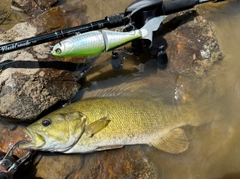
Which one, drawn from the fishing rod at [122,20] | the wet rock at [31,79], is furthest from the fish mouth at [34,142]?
the fishing rod at [122,20]

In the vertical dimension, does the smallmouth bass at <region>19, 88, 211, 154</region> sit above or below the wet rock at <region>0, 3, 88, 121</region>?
below

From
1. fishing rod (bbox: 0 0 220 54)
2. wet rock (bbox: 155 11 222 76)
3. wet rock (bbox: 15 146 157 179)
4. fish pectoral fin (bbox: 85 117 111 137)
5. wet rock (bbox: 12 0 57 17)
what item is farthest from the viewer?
wet rock (bbox: 12 0 57 17)

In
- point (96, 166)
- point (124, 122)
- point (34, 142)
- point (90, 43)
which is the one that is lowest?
point (96, 166)

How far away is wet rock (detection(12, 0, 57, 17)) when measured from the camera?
4.53m

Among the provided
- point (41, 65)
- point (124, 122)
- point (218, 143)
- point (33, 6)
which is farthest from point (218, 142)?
point (33, 6)

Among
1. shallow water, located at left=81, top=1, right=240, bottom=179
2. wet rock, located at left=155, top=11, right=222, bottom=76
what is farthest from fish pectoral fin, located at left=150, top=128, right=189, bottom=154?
wet rock, located at left=155, top=11, right=222, bottom=76

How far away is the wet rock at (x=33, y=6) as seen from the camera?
4.53 meters

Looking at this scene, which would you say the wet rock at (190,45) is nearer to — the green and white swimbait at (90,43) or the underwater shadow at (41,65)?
the green and white swimbait at (90,43)

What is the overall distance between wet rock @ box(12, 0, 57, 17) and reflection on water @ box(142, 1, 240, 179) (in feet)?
8.63

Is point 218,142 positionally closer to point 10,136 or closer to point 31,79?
point 31,79

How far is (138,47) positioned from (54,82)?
1.09 meters

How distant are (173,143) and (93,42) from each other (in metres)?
1.57

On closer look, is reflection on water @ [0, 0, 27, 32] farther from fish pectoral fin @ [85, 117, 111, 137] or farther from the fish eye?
fish pectoral fin @ [85, 117, 111, 137]

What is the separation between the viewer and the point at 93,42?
303cm
